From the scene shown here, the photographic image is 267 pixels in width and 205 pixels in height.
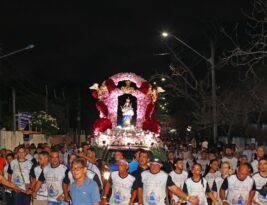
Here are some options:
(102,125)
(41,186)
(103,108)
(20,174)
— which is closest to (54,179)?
(41,186)

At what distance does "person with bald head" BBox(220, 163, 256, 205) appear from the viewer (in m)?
9.72

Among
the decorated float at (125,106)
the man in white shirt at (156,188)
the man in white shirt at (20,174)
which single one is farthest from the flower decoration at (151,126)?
the man in white shirt at (156,188)

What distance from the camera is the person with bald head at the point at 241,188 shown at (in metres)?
9.72

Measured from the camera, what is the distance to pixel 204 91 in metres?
35.3

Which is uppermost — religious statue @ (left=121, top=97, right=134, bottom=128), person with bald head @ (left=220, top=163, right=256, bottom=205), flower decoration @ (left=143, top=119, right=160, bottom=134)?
religious statue @ (left=121, top=97, right=134, bottom=128)

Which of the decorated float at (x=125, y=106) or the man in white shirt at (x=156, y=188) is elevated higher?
the decorated float at (x=125, y=106)

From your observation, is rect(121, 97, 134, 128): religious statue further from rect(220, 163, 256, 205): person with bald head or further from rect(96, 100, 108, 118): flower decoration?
rect(220, 163, 256, 205): person with bald head

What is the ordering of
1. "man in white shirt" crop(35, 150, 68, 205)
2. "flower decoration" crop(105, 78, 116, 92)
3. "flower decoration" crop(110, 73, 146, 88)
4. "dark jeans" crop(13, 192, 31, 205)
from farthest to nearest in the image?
"flower decoration" crop(110, 73, 146, 88), "flower decoration" crop(105, 78, 116, 92), "dark jeans" crop(13, 192, 31, 205), "man in white shirt" crop(35, 150, 68, 205)

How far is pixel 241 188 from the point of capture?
974 cm

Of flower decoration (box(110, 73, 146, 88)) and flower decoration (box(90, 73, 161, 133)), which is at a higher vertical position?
flower decoration (box(110, 73, 146, 88))

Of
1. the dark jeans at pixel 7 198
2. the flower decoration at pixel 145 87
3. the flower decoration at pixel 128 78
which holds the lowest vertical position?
the dark jeans at pixel 7 198

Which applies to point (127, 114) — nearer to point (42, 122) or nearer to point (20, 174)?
point (42, 122)

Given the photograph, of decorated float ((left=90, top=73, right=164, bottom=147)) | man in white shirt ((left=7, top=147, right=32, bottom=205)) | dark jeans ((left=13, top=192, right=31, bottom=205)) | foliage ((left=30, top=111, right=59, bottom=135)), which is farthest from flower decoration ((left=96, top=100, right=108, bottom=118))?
dark jeans ((left=13, top=192, right=31, bottom=205))

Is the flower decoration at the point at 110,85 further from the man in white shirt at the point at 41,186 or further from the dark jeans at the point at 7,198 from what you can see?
the man in white shirt at the point at 41,186
